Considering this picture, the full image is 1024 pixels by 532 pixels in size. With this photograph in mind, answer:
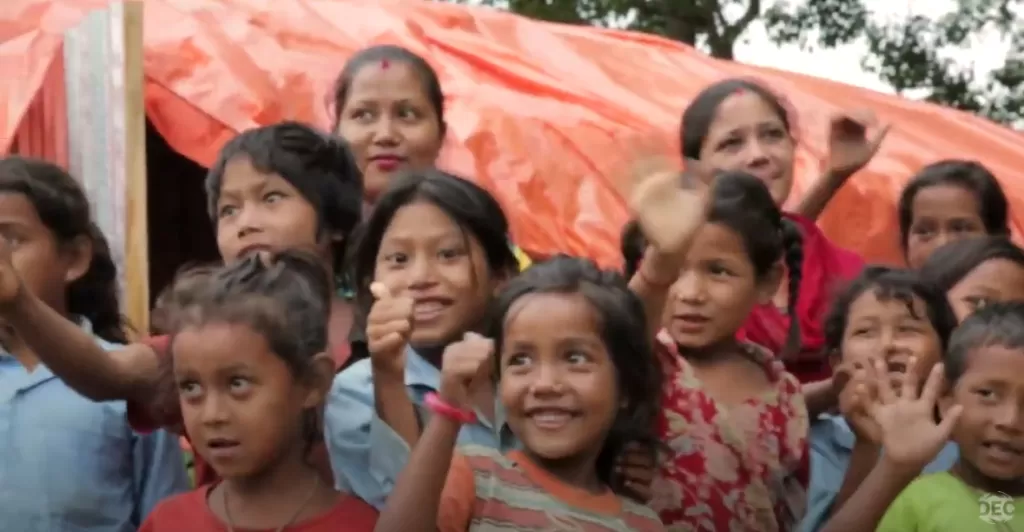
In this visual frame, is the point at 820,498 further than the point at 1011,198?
No

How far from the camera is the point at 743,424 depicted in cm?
272

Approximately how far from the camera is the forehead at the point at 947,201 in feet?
12.1

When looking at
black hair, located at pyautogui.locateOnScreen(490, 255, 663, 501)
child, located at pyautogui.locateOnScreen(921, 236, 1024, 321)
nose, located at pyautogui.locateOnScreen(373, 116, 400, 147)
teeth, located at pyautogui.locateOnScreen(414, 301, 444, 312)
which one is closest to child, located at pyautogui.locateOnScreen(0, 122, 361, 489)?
teeth, located at pyautogui.locateOnScreen(414, 301, 444, 312)

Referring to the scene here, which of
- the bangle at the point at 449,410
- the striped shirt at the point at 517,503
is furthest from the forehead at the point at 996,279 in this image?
the bangle at the point at 449,410

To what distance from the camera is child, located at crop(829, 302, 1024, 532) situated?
102 inches

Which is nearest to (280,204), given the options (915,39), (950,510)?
(950,510)

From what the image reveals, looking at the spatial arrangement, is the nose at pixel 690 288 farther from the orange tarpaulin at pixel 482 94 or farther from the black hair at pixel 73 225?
the orange tarpaulin at pixel 482 94

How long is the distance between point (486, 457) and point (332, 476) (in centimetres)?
30

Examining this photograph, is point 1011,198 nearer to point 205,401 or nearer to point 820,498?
point 820,498

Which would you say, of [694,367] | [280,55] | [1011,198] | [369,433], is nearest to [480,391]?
[369,433]

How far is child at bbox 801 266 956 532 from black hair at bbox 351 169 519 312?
0.70 meters

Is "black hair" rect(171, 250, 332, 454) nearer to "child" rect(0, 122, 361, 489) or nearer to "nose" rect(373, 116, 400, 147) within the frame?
"child" rect(0, 122, 361, 489)

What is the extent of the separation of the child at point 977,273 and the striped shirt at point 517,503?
43.4 inches

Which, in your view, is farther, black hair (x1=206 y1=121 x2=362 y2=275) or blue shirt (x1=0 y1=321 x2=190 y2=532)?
black hair (x1=206 y1=121 x2=362 y2=275)
